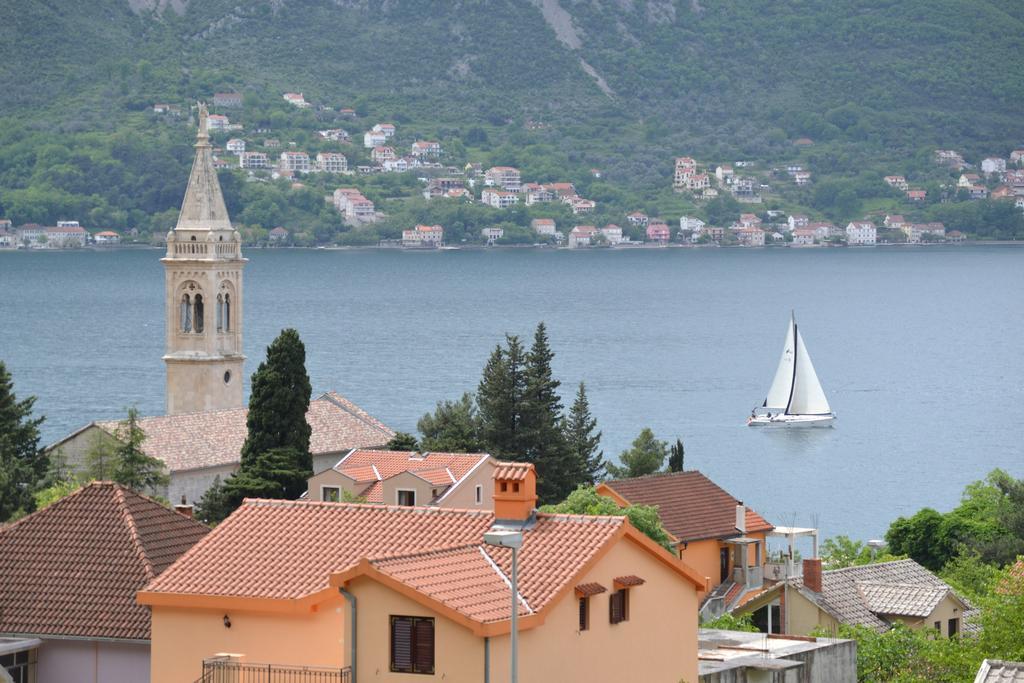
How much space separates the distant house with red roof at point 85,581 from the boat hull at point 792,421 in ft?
332

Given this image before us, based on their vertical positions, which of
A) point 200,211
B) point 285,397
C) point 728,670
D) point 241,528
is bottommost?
point 728,670

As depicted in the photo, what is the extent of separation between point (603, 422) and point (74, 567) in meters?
92.8

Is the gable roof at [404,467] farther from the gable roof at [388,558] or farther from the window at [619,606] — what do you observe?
the window at [619,606]

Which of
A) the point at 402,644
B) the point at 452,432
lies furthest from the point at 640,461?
the point at 402,644

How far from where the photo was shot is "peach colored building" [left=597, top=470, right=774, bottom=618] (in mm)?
37031

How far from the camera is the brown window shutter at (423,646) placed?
17.8 meters

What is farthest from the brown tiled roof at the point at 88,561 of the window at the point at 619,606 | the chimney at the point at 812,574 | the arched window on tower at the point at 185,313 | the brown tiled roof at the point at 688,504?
the arched window on tower at the point at 185,313

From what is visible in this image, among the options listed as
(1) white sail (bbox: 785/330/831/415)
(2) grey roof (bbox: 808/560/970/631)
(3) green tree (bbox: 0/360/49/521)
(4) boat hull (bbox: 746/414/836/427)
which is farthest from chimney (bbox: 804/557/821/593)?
(1) white sail (bbox: 785/330/831/415)

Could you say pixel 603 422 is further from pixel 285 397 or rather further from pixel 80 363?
pixel 285 397

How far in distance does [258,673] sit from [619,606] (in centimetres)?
334

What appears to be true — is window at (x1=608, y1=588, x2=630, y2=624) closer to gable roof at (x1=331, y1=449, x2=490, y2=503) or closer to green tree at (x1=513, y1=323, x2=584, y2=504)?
gable roof at (x1=331, y1=449, x2=490, y2=503)

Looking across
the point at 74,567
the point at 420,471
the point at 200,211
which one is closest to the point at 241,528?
the point at 74,567

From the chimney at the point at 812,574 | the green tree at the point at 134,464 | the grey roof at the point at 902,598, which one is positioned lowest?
the grey roof at the point at 902,598

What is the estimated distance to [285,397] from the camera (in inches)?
1928
